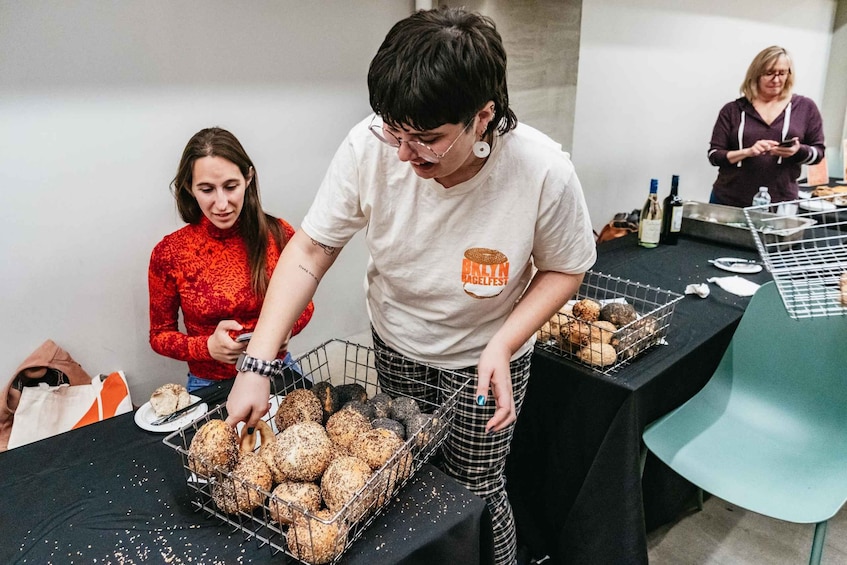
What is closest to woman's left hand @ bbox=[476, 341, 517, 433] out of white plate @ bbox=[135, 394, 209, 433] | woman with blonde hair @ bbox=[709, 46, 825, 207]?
white plate @ bbox=[135, 394, 209, 433]

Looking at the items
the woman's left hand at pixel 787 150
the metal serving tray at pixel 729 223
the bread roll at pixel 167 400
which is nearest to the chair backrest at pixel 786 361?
the metal serving tray at pixel 729 223

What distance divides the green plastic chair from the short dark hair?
1.18 meters

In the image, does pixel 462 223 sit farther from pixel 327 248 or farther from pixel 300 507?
pixel 300 507

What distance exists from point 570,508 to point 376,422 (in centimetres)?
88

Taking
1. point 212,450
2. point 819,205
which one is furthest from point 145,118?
point 819,205

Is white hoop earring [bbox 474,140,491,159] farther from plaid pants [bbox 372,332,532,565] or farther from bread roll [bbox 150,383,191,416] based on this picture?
bread roll [bbox 150,383,191,416]

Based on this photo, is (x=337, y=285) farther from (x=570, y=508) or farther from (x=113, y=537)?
(x=113, y=537)

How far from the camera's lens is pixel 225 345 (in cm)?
157

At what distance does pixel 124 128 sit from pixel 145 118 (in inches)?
3.1

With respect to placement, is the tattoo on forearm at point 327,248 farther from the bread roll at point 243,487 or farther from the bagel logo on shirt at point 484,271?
the bread roll at point 243,487

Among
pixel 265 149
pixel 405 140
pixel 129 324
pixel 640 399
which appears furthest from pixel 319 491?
pixel 265 149

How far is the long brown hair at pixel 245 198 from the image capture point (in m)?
1.69

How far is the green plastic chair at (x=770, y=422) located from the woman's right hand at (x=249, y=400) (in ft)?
3.68

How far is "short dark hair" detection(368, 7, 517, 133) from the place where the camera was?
90 centimetres
